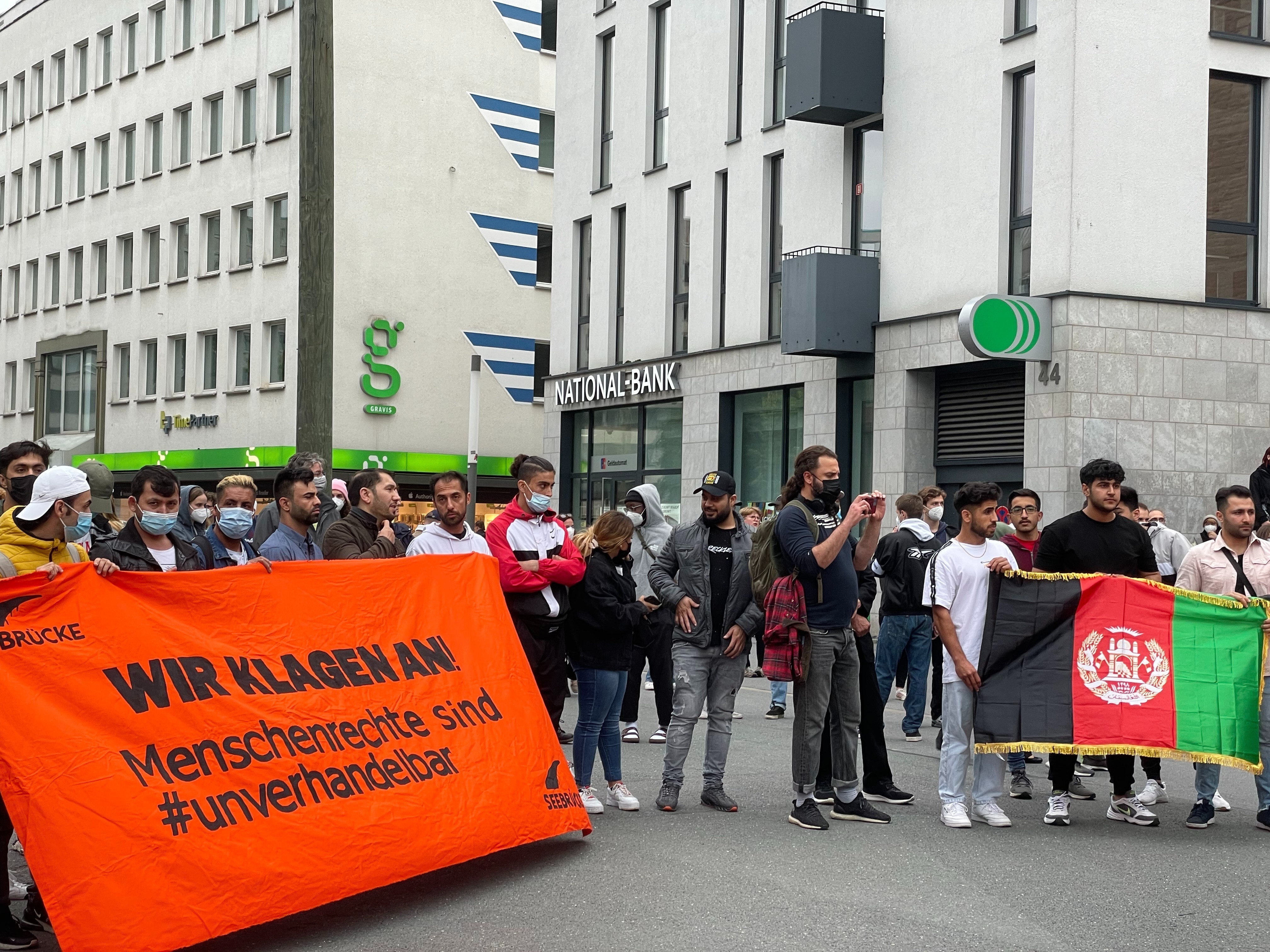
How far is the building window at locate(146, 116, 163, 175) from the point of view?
4578 cm

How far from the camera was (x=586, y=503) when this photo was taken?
31297 millimetres

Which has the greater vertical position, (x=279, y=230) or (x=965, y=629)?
(x=279, y=230)

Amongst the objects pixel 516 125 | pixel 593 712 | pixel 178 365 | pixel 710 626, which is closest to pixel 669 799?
pixel 593 712

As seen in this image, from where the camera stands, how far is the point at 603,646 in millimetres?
8492

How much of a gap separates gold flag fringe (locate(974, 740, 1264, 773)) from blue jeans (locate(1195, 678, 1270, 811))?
0.09m

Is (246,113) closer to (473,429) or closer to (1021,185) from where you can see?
(473,429)

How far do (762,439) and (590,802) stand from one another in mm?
17941

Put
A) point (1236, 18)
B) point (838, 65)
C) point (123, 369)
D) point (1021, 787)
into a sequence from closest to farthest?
point (1021, 787) → point (1236, 18) → point (838, 65) → point (123, 369)

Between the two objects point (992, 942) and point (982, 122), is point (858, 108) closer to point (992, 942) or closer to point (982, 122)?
point (982, 122)

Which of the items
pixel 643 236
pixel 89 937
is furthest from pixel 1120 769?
pixel 643 236

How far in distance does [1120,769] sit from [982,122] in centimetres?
1404

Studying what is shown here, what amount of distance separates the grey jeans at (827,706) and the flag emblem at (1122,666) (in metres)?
1.32

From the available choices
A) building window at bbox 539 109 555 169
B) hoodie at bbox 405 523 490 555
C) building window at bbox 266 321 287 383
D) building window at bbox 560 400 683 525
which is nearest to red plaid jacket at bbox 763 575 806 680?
hoodie at bbox 405 523 490 555

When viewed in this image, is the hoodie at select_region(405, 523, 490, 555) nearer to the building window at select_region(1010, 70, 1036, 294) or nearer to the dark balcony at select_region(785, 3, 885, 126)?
the building window at select_region(1010, 70, 1036, 294)
